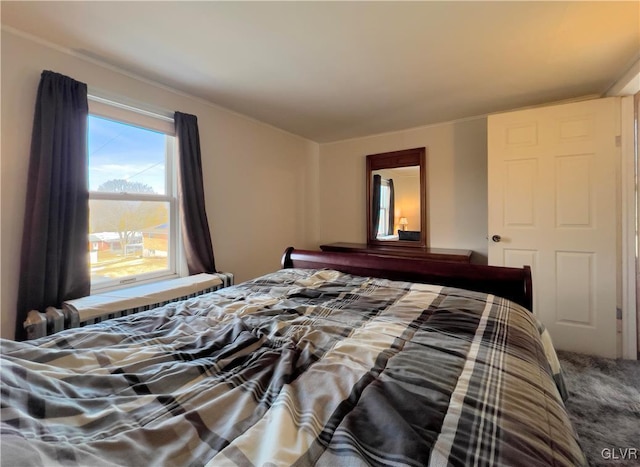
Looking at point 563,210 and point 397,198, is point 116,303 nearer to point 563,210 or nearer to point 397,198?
point 397,198

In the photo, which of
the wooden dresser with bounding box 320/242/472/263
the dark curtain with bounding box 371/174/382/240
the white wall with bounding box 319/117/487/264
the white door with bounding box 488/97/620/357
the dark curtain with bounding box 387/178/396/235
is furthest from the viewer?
the dark curtain with bounding box 371/174/382/240

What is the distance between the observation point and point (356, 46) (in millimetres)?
1748

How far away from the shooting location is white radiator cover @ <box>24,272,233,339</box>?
61.0 inches

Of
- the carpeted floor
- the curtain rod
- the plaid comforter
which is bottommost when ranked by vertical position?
the carpeted floor

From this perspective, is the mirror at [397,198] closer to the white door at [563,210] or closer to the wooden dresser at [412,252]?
the wooden dresser at [412,252]

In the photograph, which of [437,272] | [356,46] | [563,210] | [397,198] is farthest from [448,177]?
[356,46]

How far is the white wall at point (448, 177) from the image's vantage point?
2.99m

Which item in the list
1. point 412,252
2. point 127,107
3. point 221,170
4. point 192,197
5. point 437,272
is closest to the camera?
point 437,272

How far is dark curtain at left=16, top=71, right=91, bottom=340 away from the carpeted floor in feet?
9.14

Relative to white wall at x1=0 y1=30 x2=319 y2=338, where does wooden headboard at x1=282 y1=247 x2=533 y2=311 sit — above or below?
below

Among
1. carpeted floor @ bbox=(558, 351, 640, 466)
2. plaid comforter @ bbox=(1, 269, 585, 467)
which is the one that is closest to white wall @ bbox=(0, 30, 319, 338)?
plaid comforter @ bbox=(1, 269, 585, 467)

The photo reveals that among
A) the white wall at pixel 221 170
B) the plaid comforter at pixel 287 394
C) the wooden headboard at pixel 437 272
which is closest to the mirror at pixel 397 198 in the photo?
the white wall at pixel 221 170

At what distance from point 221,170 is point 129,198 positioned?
32.9 inches

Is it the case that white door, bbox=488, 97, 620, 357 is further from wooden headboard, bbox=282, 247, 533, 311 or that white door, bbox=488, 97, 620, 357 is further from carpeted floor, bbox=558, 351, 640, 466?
wooden headboard, bbox=282, 247, 533, 311
